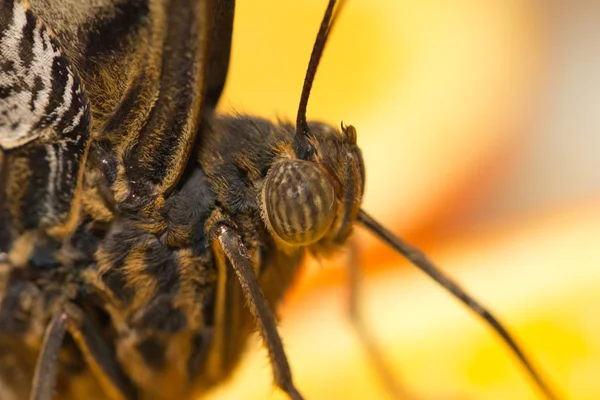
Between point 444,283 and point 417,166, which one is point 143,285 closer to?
point 444,283

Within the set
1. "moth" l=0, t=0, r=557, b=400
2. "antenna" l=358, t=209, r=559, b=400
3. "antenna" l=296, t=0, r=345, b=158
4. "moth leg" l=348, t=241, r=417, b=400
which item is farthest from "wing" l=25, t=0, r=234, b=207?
"moth leg" l=348, t=241, r=417, b=400

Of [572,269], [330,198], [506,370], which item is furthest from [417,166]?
[330,198]

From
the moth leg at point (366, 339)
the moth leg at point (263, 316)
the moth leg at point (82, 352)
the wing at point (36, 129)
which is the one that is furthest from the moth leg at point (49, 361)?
the moth leg at point (366, 339)

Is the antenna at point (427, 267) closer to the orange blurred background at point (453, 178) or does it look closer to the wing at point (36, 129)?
the orange blurred background at point (453, 178)

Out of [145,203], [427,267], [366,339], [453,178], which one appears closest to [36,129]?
[145,203]

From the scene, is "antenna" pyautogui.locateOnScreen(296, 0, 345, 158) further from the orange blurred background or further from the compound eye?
the orange blurred background

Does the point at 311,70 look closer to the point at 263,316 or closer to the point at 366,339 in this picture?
the point at 263,316
